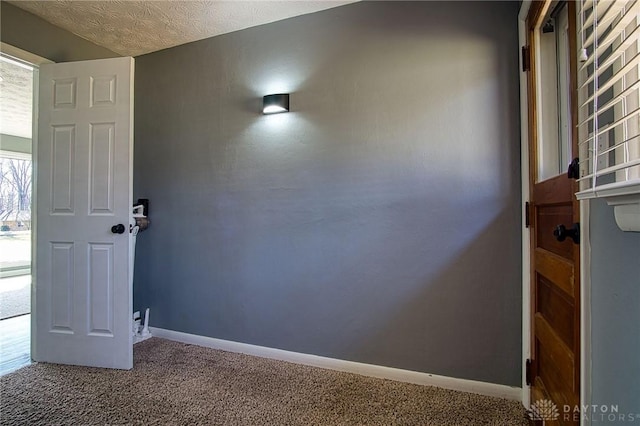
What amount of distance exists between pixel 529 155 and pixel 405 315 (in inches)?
45.5

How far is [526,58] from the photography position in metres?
1.70

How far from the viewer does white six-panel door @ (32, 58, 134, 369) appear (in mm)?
2271

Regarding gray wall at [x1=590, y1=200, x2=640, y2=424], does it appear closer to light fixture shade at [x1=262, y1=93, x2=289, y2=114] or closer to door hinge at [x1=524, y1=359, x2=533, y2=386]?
door hinge at [x1=524, y1=359, x2=533, y2=386]

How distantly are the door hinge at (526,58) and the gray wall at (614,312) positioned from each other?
111cm

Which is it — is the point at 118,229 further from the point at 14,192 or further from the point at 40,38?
the point at 14,192

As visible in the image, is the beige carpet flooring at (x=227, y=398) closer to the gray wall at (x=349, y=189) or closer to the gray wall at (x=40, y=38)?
the gray wall at (x=349, y=189)

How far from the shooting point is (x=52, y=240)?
2379 millimetres

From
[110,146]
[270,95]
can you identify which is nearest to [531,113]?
[270,95]

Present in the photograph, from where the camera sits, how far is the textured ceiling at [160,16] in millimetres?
2248

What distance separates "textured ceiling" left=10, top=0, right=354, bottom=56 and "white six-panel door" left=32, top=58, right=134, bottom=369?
0.39 metres

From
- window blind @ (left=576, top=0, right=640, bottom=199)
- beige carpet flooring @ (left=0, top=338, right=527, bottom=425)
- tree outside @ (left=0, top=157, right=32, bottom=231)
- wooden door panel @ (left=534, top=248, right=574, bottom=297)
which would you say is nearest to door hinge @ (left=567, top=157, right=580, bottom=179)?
window blind @ (left=576, top=0, right=640, bottom=199)

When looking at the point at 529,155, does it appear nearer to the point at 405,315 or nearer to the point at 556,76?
the point at 556,76

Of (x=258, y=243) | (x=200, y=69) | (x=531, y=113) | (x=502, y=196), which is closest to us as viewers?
(x=531, y=113)

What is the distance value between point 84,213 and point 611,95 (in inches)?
115
